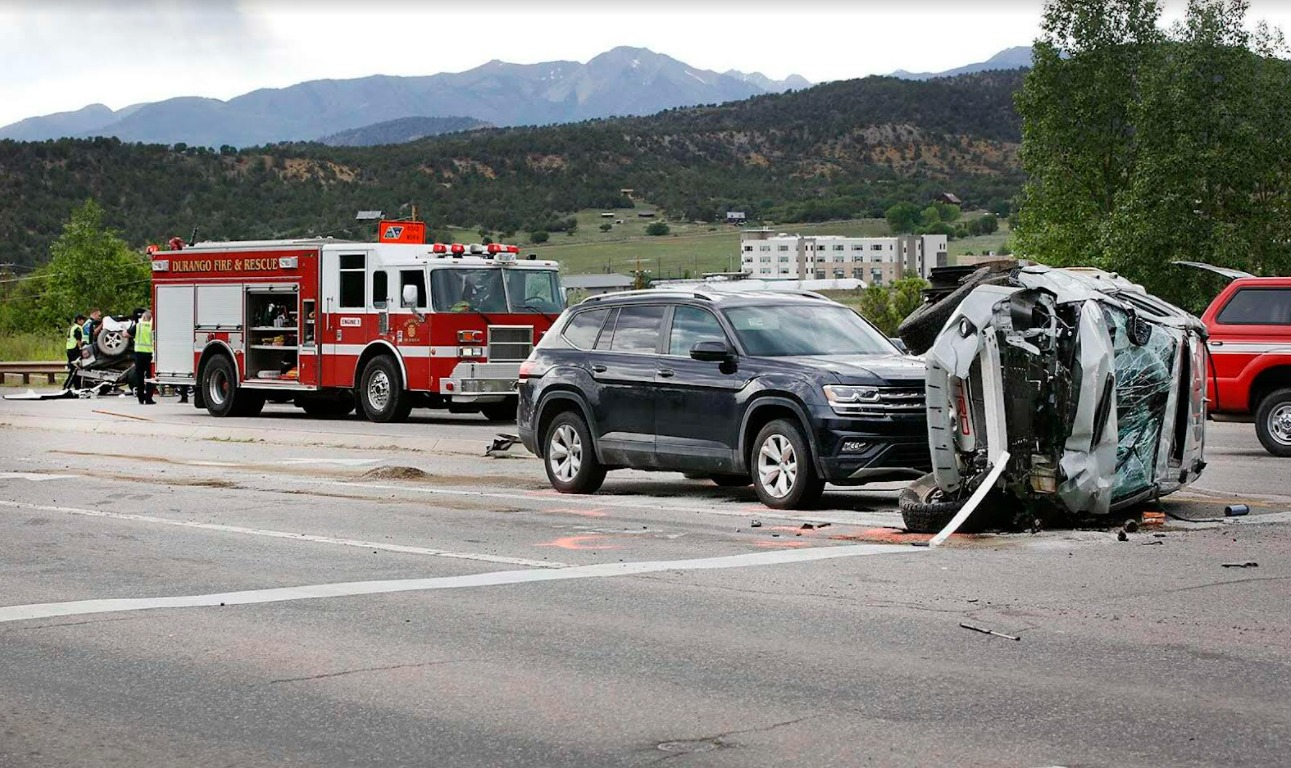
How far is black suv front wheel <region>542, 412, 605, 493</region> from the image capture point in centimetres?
1495

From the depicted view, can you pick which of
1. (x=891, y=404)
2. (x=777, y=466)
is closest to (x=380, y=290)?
(x=777, y=466)

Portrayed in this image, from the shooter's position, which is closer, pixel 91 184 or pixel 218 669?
pixel 218 669

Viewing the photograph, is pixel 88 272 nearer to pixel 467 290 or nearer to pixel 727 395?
pixel 467 290

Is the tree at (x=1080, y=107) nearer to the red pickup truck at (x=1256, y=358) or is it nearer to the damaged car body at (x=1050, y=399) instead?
the red pickup truck at (x=1256, y=358)

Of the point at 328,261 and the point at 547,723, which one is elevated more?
the point at 328,261

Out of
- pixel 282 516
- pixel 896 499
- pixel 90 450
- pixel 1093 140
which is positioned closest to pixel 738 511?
pixel 896 499

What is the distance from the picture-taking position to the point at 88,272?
109188 mm

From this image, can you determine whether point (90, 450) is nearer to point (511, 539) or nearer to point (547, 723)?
point (511, 539)

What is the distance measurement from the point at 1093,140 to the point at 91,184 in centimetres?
7311

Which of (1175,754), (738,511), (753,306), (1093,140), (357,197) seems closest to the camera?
(1175,754)

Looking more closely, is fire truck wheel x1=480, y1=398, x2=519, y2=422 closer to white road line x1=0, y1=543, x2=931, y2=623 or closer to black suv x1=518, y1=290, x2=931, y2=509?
black suv x1=518, y1=290, x2=931, y2=509

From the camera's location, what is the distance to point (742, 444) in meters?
13.6

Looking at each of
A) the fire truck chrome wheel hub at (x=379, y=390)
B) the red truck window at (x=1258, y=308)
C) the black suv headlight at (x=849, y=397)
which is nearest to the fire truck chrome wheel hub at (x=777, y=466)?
the black suv headlight at (x=849, y=397)

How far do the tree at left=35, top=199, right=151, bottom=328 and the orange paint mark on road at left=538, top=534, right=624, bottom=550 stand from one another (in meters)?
97.5
